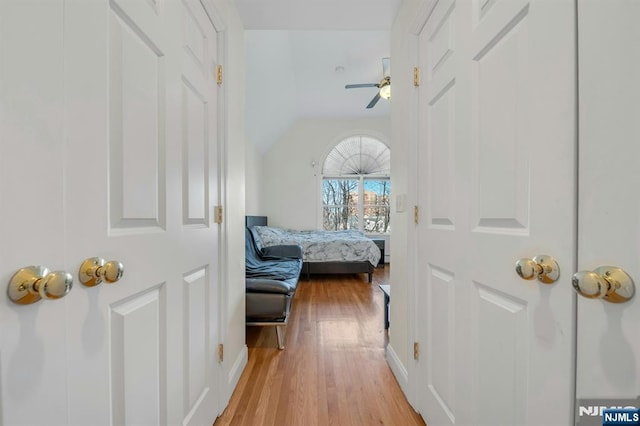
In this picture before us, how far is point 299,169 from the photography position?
6145 mm

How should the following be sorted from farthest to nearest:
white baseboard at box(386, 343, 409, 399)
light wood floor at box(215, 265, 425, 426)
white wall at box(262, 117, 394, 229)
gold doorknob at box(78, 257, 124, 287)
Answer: white wall at box(262, 117, 394, 229), white baseboard at box(386, 343, 409, 399), light wood floor at box(215, 265, 425, 426), gold doorknob at box(78, 257, 124, 287)

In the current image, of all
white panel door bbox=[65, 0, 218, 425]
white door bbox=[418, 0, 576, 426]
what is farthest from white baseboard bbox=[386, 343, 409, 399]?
white panel door bbox=[65, 0, 218, 425]

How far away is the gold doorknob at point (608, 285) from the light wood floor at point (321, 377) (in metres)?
1.23

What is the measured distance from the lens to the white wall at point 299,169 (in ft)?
20.0

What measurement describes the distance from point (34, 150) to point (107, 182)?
0.17m

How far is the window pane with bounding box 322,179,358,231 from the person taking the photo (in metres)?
6.23

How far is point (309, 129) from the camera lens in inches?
241

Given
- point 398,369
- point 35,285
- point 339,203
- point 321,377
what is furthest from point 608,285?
point 339,203

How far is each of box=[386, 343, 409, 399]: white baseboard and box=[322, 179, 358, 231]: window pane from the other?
4.48 metres

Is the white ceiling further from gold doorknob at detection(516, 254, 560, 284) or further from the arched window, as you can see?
gold doorknob at detection(516, 254, 560, 284)

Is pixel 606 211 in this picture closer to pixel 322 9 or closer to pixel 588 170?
pixel 588 170

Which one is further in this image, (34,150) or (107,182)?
(107,182)

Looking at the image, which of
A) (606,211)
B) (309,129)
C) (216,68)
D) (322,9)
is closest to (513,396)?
(606,211)

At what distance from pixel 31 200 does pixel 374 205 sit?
19.8 ft
